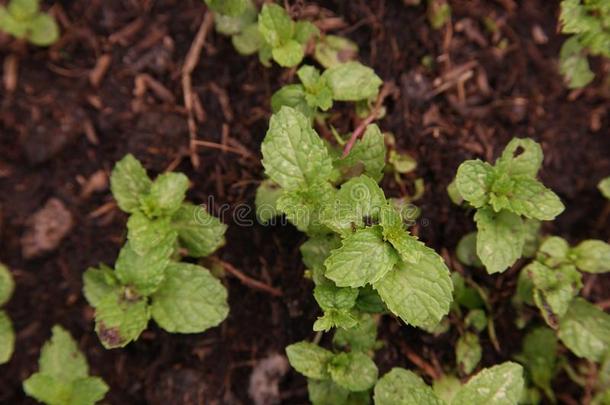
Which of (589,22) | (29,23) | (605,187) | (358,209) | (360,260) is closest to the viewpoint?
(360,260)

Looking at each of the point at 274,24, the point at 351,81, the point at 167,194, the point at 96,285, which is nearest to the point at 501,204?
the point at 351,81

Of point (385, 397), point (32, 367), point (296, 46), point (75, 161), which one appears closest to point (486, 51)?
point (296, 46)

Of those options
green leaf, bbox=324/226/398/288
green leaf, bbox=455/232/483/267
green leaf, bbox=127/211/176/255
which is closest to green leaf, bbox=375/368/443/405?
green leaf, bbox=324/226/398/288

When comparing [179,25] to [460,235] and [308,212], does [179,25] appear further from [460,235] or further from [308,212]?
[460,235]

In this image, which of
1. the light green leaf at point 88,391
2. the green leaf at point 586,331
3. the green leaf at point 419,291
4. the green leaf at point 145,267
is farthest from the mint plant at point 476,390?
the light green leaf at point 88,391

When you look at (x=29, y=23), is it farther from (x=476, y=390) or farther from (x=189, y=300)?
(x=476, y=390)

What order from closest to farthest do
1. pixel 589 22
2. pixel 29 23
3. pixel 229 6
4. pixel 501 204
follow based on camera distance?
pixel 501 204 < pixel 229 6 < pixel 589 22 < pixel 29 23

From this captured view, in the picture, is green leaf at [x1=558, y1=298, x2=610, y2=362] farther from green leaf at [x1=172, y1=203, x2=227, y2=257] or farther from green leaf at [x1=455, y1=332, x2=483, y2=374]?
green leaf at [x1=172, y1=203, x2=227, y2=257]
